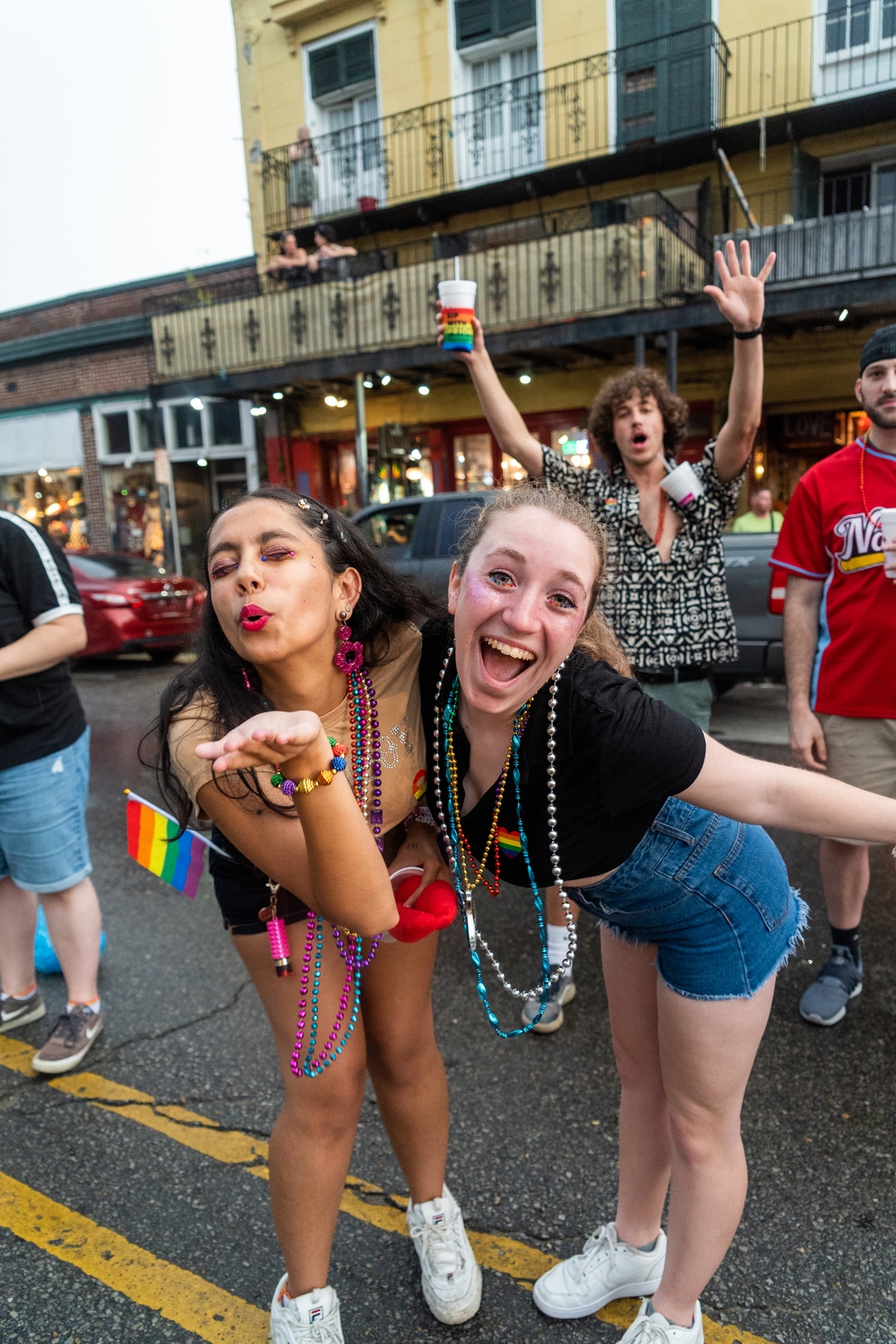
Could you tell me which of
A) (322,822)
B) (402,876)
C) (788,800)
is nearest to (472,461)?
(402,876)

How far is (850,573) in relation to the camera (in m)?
2.90

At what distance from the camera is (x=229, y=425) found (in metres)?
17.5

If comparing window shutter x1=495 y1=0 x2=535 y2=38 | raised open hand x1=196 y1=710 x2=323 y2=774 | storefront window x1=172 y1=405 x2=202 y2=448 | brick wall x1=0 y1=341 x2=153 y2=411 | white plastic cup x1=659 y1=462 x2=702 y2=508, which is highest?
window shutter x1=495 y1=0 x2=535 y2=38

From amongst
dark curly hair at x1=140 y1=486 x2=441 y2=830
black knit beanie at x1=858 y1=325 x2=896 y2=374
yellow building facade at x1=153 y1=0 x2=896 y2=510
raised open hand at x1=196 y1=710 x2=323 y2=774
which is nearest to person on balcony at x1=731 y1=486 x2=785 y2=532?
yellow building facade at x1=153 y1=0 x2=896 y2=510

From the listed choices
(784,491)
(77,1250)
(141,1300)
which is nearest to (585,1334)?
(141,1300)

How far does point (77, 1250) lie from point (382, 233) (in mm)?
16235

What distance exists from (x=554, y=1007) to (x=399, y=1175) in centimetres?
84

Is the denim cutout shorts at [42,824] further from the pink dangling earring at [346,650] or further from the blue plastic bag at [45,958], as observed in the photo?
the pink dangling earring at [346,650]

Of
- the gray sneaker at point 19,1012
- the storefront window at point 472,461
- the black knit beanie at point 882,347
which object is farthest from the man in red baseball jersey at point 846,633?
the storefront window at point 472,461

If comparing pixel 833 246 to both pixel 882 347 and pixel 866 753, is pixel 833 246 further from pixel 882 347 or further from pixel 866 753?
pixel 866 753

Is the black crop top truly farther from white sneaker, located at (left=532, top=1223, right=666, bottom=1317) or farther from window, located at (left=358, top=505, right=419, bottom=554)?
window, located at (left=358, top=505, right=419, bottom=554)

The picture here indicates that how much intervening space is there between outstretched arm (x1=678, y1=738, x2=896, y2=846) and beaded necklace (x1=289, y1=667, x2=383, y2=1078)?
23.2 inches

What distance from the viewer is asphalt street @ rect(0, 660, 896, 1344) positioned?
193 cm

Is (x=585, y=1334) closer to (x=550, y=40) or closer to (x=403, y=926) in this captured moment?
(x=403, y=926)
